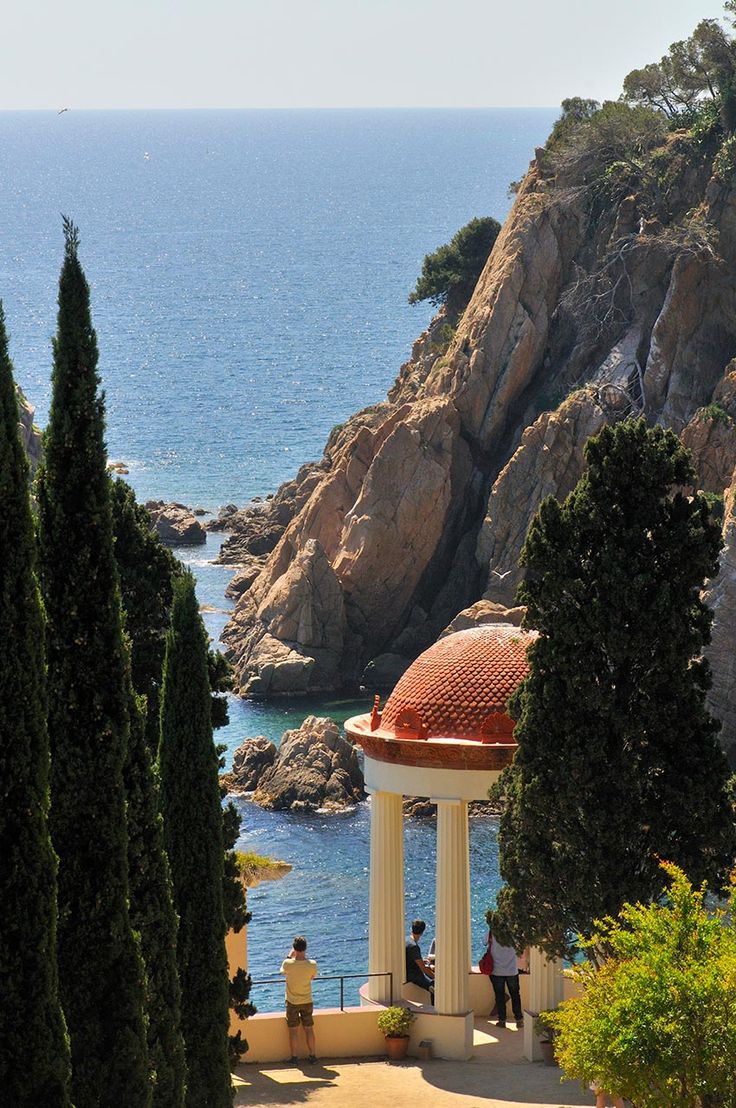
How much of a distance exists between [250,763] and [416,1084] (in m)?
45.9

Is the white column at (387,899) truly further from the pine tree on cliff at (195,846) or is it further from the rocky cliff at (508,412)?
the rocky cliff at (508,412)

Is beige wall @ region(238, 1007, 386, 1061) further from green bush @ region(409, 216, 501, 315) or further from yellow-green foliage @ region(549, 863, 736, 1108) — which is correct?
green bush @ region(409, 216, 501, 315)

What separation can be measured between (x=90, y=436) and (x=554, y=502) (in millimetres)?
10396

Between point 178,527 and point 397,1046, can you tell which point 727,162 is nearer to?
point 178,527

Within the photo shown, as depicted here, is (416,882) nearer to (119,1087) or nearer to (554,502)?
(554,502)

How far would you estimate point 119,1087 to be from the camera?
21.4 meters

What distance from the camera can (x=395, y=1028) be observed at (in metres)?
31.4

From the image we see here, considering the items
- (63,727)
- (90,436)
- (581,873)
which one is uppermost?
(90,436)

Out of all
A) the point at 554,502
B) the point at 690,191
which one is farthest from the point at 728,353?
the point at 554,502

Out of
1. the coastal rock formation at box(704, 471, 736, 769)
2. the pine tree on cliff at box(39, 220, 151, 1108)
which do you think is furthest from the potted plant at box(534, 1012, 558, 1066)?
the coastal rock formation at box(704, 471, 736, 769)

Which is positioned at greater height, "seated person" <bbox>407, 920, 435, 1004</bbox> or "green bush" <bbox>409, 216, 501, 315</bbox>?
"green bush" <bbox>409, 216, 501, 315</bbox>

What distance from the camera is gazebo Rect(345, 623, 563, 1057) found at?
104ft

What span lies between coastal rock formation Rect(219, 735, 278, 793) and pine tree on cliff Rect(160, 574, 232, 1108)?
49.6 metres

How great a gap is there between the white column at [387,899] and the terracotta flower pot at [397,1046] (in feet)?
3.29
